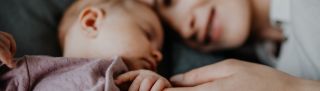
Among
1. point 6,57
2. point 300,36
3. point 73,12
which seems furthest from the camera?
point 73,12

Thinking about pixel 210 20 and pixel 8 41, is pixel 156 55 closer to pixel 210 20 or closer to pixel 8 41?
pixel 210 20

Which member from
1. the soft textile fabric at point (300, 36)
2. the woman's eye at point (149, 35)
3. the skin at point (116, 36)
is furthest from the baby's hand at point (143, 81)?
the soft textile fabric at point (300, 36)

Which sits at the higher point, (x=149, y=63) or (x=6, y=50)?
(x=6, y=50)

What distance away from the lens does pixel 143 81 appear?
65cm

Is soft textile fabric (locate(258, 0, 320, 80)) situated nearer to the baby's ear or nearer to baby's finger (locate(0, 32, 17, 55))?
the baby's ear

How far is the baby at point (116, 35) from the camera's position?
814 mm

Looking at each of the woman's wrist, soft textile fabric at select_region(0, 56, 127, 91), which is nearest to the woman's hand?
the woman's wrist

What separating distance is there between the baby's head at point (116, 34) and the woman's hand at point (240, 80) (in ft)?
0.50

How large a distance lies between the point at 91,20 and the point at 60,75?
24cm

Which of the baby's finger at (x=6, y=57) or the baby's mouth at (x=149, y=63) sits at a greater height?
the baby's finger at (x=6, y=57)

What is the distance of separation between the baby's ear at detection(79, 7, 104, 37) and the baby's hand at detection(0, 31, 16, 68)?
21 centimetres

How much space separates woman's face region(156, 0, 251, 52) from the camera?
101 centimetres

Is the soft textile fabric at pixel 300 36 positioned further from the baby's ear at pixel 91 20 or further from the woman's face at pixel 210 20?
the baby's ear at pixel 91 20

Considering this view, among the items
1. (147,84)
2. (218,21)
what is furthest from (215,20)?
(147,84)
